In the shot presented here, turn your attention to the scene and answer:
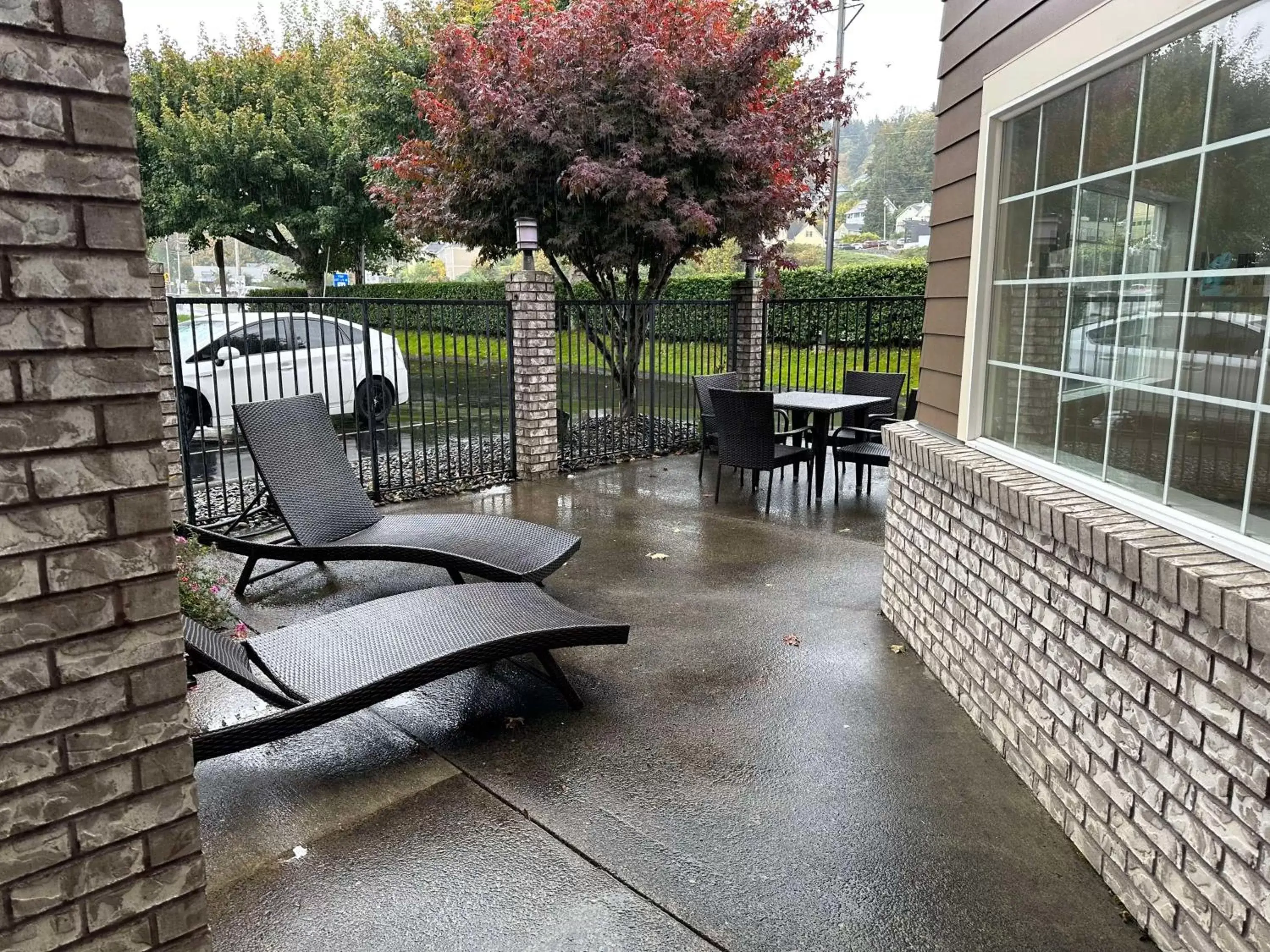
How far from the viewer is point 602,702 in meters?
3.69

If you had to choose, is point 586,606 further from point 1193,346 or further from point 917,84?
point 917,84

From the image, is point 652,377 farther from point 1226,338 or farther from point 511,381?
point 1226,338

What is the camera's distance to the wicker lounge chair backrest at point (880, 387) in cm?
862

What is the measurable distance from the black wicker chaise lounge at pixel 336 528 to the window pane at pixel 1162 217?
119 inches

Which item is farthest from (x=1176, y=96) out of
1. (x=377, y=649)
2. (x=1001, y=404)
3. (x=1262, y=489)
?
(x=377, y=649)

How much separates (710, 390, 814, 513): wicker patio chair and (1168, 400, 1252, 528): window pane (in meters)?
4.57

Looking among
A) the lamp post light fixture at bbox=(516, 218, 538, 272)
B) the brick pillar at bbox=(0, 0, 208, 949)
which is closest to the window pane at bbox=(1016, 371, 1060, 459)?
the brick pillar at bbox=(0, 0, 208, 949)

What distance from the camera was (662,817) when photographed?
2.85m

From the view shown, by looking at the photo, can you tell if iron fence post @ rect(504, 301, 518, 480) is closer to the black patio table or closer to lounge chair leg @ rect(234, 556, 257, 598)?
the black patio table

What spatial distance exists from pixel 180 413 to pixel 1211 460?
598 cm

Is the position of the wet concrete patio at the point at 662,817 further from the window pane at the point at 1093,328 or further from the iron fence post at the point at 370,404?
the iron fence post at the point at 370,404

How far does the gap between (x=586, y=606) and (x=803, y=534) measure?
7.11ft

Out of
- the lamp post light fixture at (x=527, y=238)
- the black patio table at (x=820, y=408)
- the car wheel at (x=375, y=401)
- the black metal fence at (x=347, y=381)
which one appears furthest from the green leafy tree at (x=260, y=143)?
the black patio table at (x=820, y=408)

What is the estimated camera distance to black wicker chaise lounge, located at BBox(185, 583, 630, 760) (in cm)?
294
